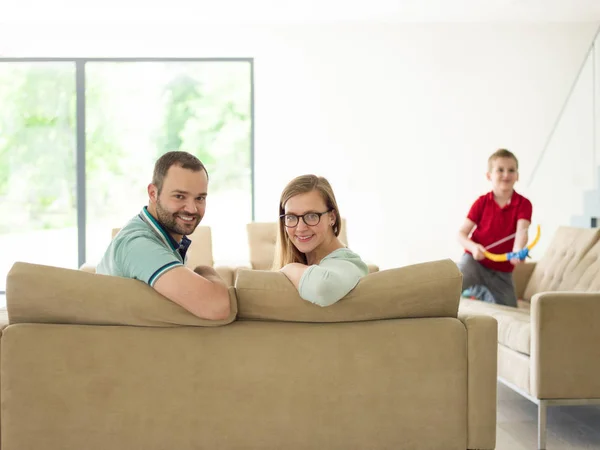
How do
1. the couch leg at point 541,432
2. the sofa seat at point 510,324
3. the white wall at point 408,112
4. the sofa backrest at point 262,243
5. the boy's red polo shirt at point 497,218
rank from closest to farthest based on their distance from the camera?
the couch leg at point 541,432, the sofa seat at point 510,324, the boy's red polo shirt at point 497,218, the sofa backrest at point 262,243, the white wall at point 408,112

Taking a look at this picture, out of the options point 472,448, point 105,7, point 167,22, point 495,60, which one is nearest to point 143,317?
point 472,448

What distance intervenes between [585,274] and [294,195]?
2431 mm

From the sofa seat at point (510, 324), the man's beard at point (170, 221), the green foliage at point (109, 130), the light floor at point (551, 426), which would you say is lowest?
the light floor at point (551, 426)

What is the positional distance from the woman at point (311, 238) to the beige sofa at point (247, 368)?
0.05m

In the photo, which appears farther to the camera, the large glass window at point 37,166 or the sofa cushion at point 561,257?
the large glass window at point 37,166

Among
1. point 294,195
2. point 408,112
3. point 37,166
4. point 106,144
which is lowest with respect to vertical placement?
point 294,195

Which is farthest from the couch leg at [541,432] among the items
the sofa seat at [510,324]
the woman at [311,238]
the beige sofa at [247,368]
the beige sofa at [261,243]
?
the beige sofa at [261,243]

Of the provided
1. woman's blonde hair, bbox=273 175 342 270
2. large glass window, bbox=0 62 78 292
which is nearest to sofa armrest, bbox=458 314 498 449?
woman's blonde hair, bbox=273 175 342 270

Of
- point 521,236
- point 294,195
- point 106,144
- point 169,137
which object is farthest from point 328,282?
point 106,144

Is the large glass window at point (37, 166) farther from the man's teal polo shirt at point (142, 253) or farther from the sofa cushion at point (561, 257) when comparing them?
the man's teal polo shirt at point (142, 253)

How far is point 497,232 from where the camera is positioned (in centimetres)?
450

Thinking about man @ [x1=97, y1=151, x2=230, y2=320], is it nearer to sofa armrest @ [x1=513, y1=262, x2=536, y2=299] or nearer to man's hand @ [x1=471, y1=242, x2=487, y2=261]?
man's hand @ [x1=471, y1=242, x2=487, y2=261]

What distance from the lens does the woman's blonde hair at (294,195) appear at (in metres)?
2.26

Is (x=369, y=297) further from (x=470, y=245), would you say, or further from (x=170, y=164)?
(x=470, y=245)
